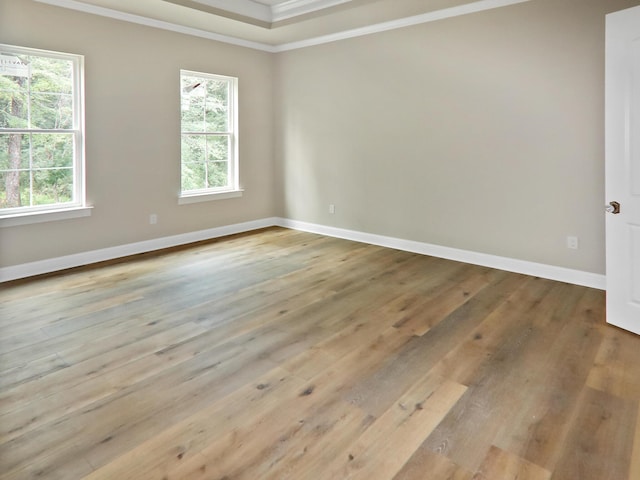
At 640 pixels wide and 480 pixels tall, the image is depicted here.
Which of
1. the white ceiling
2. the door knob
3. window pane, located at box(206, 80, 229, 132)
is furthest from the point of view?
window pane, located at box(206, 80, 229, 132)

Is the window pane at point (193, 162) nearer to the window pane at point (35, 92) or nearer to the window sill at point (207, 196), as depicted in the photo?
the window sill at point (207, 196)

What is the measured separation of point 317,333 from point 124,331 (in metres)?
1.30

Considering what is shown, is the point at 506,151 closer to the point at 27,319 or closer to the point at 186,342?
the point at 186,342

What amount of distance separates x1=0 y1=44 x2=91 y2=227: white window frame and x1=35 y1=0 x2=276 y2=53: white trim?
0.45 m

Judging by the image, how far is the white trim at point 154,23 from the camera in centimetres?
437

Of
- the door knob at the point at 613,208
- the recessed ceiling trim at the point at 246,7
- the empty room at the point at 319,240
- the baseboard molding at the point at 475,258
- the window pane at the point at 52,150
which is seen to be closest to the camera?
the empty room at the point at 319,240

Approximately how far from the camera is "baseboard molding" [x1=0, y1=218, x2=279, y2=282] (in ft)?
14.2

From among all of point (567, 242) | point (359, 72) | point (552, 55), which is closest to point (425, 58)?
point (359, 72)

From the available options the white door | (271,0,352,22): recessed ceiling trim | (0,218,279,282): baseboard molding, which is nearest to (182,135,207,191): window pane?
(0,218,279,282): baseboard molding

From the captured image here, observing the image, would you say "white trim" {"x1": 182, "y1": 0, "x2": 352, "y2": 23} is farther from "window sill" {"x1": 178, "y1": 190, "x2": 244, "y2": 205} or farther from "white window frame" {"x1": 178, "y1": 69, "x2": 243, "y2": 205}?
"window sill" {"x1": 178, "y1": 190, "x2": 244, "y2": 205}

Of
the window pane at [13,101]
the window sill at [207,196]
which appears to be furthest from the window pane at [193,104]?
the window pane at [13,101]

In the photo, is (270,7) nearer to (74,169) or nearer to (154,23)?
(154,23)

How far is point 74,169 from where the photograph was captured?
→ 4.64m

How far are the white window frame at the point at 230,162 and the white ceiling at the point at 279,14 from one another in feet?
1.58
